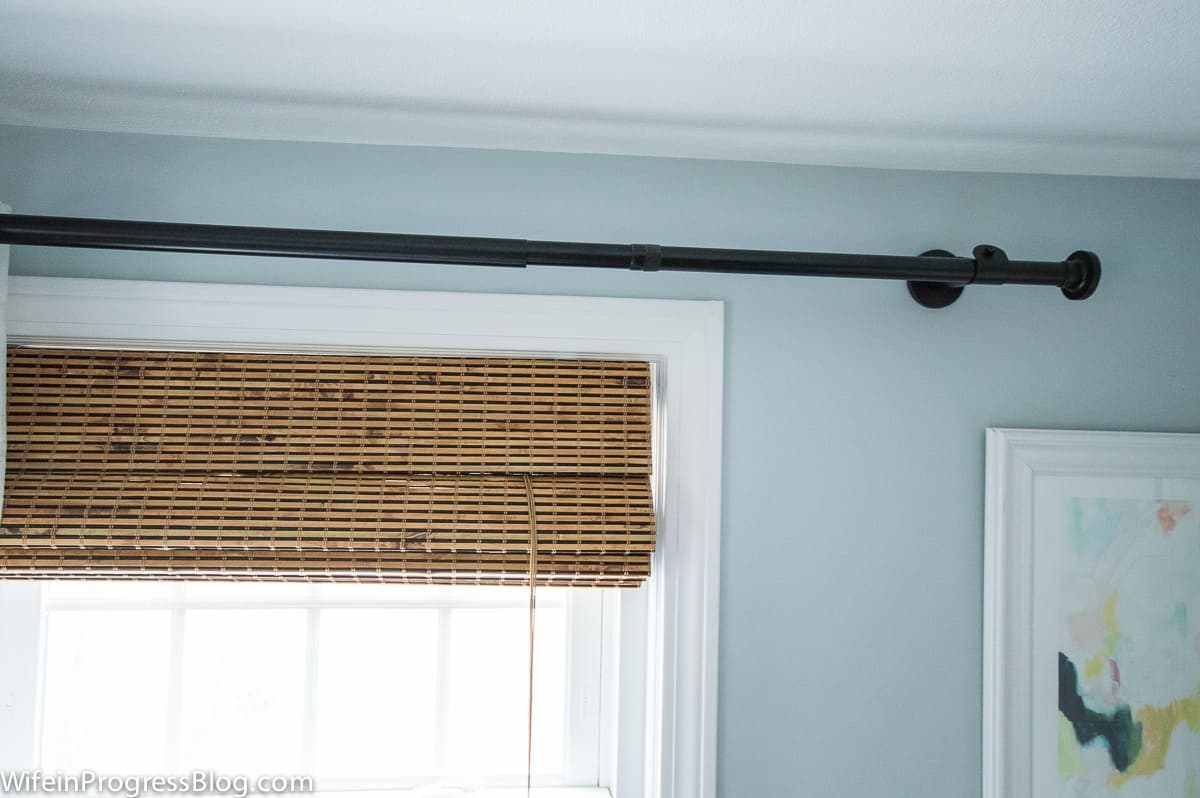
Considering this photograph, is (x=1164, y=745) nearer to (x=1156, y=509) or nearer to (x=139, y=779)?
(x=1156, y=509)

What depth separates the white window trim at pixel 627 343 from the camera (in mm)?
1317

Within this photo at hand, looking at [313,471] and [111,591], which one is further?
[111,591]

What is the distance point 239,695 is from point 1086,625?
128cm

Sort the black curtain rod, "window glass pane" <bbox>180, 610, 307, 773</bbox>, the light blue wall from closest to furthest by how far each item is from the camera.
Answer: the black curtain rod < the light blue wall < "window glass pane" <bbox>180, 610, 307, 773</bbox>

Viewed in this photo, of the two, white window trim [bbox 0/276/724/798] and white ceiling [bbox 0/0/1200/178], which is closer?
white ceiling [bbox 0/0/1200/178]

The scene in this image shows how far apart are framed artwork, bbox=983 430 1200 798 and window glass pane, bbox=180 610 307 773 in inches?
41.8

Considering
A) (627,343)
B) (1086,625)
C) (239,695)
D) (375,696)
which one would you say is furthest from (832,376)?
(239,695)

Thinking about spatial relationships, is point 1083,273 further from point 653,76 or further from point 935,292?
point 653,76

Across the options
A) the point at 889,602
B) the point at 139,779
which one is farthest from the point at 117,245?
the point at 889,602

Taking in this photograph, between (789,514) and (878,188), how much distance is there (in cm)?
51

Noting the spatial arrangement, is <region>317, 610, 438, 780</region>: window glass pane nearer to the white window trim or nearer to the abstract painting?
the white window trim

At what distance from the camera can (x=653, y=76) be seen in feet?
3.84

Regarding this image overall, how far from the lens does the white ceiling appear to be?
1.02 metres

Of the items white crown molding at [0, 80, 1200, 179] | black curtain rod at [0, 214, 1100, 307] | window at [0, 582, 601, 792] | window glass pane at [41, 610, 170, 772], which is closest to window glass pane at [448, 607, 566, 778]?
window at [0, 582, 601, 792]
